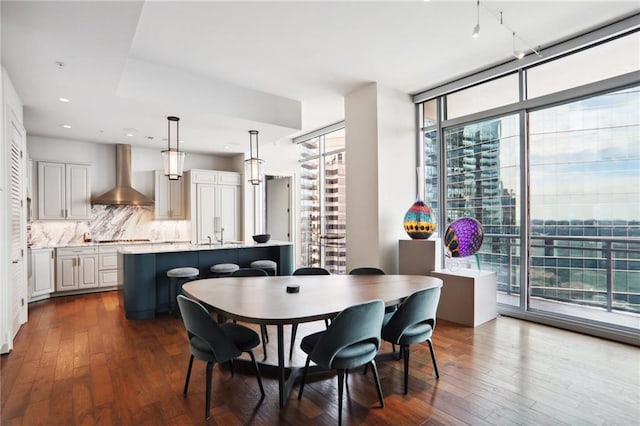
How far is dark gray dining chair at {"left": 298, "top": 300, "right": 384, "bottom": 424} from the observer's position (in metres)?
1.98

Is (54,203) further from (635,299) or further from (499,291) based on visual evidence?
(635,299)

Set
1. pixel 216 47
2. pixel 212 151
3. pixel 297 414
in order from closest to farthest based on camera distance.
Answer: pixel 297 414 < pixel 216 47 < pixel 212 151

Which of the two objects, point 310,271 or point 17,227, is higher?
point 17,227

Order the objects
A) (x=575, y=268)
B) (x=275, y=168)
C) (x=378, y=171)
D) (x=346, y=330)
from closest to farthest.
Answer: (x=346, y=330), (x=575, y=268), (x=378, y=171), (x=275, y=168)

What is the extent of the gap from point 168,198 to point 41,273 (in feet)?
7.65

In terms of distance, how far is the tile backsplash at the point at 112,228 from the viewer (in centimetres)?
585

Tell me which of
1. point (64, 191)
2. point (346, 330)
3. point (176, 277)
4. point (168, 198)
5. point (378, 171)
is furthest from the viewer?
point (168, 198)

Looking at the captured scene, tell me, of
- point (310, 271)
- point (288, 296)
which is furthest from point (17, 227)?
point (288, 296)

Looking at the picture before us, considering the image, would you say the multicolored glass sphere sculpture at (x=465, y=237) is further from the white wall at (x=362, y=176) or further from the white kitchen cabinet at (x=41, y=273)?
the white kitchen cabinet at (x=41, y=273)

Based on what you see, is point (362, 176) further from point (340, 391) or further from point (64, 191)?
point (64, 191)

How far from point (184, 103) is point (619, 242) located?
201 inches

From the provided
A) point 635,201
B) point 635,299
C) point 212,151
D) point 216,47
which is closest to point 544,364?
point 635,299

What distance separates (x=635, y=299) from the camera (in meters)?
3.47

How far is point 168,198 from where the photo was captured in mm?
6809
